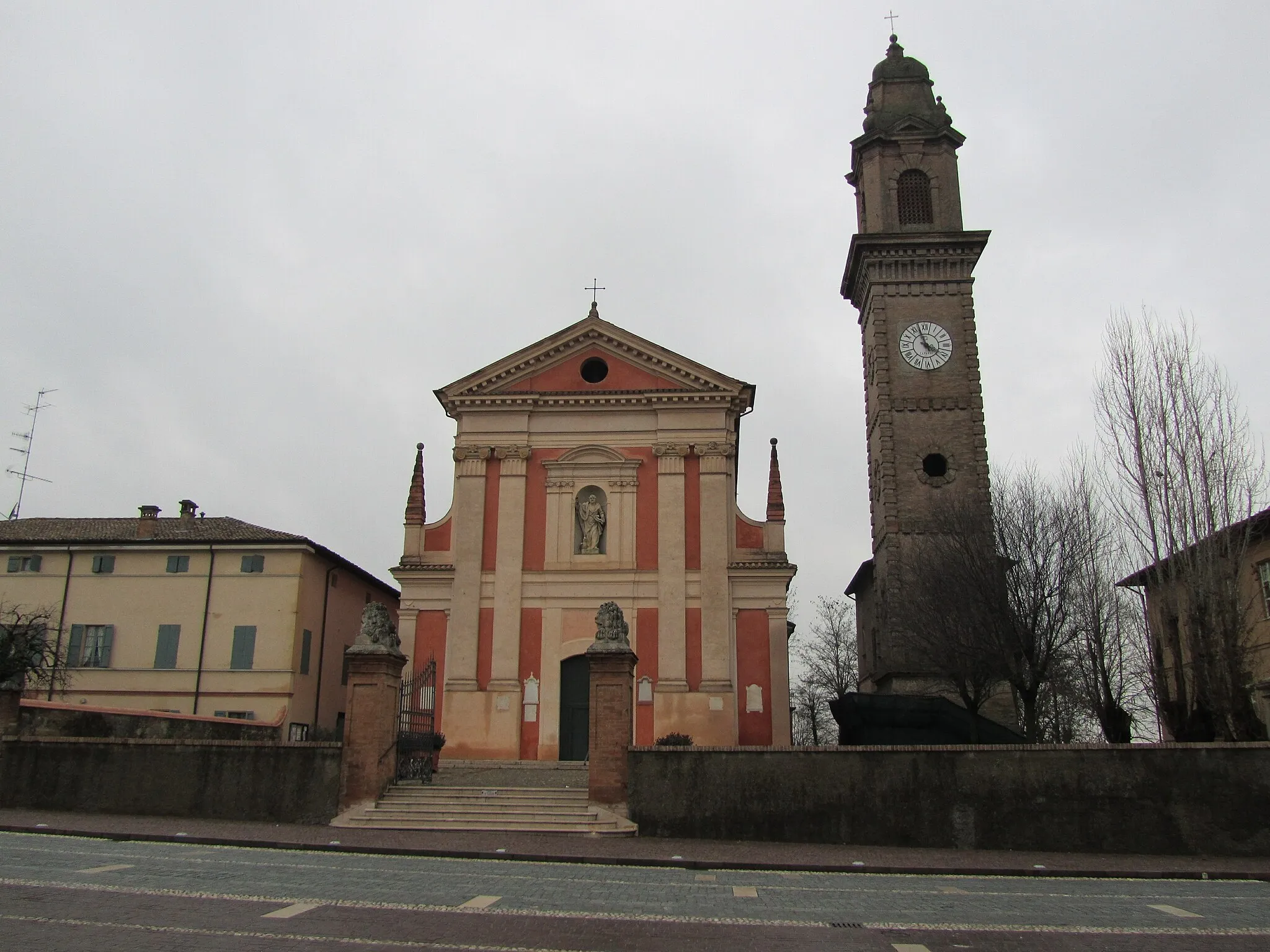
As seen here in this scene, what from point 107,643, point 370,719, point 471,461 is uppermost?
point 471,461

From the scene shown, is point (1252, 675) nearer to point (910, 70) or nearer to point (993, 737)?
point (993, 737)

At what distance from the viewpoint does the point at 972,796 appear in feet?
53.7

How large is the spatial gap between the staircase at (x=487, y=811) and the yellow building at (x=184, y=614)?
13958 millimetres

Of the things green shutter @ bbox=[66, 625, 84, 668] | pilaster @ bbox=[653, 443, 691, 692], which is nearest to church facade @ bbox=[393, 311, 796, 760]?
pilaster @ bbox=[653, 443, 691, 692]

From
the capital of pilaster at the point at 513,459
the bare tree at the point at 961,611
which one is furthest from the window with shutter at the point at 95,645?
the bare tree at the point at 961,611

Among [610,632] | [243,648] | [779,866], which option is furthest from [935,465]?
[243,648]

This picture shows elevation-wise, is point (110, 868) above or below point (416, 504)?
below

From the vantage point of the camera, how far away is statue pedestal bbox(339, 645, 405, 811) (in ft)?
A: 56.9

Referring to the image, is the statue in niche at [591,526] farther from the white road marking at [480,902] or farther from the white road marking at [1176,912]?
the white road marking at [1176,912]

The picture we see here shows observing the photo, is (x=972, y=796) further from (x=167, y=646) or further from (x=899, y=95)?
(x=899, y=95)

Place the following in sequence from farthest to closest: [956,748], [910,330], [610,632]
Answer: [910,330] → [610,632] → [956,748]

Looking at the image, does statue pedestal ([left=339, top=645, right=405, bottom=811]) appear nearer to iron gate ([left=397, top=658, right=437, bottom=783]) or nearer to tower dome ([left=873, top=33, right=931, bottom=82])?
iron gate ([left=397, top=658, right=437, bottom=783])

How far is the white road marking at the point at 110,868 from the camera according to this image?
1126cm

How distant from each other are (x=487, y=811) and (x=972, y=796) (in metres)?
8.03
